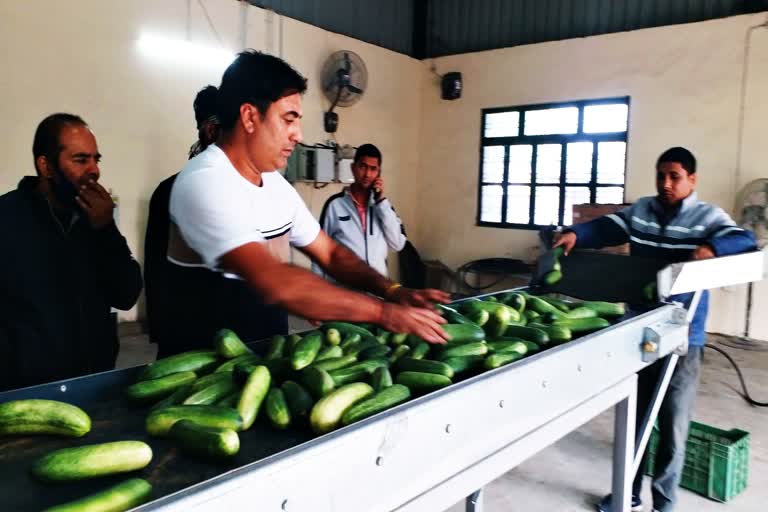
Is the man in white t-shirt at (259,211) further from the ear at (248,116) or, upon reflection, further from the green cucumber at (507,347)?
the green cucumber at (507,347)

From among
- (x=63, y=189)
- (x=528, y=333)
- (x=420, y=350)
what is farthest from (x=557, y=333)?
(x=63, y=189)

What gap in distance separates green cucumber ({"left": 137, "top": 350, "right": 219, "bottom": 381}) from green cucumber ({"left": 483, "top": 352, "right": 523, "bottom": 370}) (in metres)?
0.67

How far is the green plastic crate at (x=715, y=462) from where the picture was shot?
9.21ft

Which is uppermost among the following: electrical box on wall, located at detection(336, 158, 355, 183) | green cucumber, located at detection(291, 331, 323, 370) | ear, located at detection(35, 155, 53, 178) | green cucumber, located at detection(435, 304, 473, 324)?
electrical box on wall, located at detection(336, 158, 355, 183)

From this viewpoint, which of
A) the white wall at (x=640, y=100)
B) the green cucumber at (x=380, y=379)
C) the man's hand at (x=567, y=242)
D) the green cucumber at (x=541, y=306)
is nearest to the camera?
the green cucumber at (x=380, y=379)

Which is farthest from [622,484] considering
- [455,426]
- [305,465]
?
[305,465]

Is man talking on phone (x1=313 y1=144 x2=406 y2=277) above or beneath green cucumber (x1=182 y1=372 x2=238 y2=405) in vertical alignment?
above

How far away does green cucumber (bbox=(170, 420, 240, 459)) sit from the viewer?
3.34 ft

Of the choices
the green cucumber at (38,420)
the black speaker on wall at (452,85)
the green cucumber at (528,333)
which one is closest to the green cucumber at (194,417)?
the green cucumber at (38,420)

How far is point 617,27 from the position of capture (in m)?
6.90

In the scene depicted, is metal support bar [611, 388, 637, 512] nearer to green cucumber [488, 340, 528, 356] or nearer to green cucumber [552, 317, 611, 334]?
green cucumber [552, 317, 611, 334]

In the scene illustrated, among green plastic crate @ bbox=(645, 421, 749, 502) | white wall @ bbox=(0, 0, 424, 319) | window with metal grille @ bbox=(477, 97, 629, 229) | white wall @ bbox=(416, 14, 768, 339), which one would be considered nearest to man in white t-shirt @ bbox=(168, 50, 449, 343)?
green plastic crate @ bbox=(645, 421, 749, 502)

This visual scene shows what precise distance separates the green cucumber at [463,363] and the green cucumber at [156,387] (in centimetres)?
62

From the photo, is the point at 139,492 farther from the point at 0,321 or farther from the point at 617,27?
the point at 617,27
